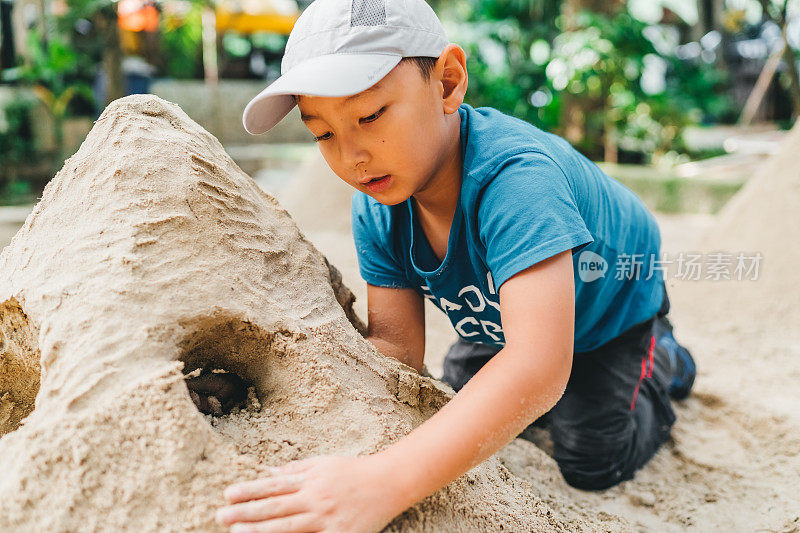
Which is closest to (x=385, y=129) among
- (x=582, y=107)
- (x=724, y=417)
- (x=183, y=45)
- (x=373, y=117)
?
(x=373, y=117)

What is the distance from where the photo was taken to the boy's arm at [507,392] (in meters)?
0.97

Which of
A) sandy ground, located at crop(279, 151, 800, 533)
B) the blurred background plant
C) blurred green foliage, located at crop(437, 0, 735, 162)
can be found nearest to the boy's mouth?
sandy ground, located at crop(279, 151, 800, 533)

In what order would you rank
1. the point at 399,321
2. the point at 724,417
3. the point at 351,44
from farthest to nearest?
the point at 724,417 → the point at 399,321 → the point at 351,44

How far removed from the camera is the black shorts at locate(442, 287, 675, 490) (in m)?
1.91

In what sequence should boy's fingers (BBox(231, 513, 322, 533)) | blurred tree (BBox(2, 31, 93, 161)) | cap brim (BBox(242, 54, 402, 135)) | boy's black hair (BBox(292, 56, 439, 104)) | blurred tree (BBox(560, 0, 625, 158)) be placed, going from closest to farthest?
boy's fingers (BBox(231, 513, 322, 533)), cap brim (BBox(242, 54, 402, 135)), boy's black hair (BBox(292, 56, 439, 104)), blurred tree (BBox(560, 0, 625, 158)), blurred tree (BBox(2, 31, 93, 161))

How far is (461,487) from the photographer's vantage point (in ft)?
3.80

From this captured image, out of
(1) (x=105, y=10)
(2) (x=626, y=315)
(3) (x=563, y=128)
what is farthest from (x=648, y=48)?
(1) (x=105, y=10)

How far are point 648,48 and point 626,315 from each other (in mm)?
5386

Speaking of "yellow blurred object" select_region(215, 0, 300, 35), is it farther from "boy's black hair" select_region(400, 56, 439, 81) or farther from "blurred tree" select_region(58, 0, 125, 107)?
"boy's black hair" select_region(400, 56, 439, 81)

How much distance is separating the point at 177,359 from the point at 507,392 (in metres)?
0.51

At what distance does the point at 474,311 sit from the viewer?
1606 mm

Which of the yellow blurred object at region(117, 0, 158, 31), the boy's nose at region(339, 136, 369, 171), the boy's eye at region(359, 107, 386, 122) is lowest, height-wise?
the yellow blurred object at region(117, 0, 158, 31)

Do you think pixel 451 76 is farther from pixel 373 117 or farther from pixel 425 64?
pixel 373 117

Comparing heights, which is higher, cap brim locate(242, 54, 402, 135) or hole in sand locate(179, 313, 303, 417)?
cap brim locate(242, 54, 402, 135)
